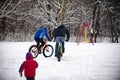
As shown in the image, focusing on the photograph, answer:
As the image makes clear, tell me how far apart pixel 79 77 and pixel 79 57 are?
186 inches

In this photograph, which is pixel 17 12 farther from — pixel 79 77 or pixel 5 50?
pixel 79 77

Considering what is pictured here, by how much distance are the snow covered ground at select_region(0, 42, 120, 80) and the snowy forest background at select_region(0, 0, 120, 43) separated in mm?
14301

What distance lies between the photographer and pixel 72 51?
62.6 feet

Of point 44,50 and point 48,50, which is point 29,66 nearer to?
point 44,50

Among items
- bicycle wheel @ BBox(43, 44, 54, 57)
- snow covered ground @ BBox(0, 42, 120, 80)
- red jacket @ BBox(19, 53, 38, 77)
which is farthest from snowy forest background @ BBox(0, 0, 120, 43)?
red jacket @ BBox(19, 53, 38, 77)

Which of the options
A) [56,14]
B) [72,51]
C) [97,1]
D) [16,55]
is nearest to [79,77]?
[16,55]

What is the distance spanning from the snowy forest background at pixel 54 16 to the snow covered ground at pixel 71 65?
563 inches

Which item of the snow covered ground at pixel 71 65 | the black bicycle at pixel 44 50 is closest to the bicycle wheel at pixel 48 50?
the black bicycle at pixel 44 50

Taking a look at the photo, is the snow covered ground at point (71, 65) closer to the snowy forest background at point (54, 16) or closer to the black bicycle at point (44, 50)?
the black bicycle at point (44, 50)

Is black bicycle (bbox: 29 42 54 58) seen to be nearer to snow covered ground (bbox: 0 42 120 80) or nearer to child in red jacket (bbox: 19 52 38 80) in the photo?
snow covered ground (bbox: 0 42 120 80)

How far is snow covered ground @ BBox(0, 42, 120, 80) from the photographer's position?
12.3m

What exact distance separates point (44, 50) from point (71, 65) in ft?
7.89

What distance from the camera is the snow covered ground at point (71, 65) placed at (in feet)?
40.5

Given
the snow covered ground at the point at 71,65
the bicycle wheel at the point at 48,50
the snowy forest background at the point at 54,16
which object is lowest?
the snow covered ground at the point at 71,65
